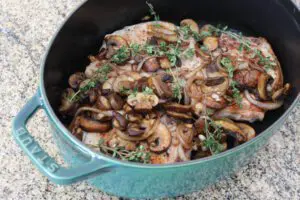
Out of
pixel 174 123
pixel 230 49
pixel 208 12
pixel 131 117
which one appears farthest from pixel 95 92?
pixel 208 12

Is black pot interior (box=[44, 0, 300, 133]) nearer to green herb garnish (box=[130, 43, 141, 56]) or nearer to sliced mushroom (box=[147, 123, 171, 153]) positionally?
green herb garnish (box=[130, 43, 141, 56])

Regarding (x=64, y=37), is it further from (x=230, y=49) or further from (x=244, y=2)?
(x=244, y=2)

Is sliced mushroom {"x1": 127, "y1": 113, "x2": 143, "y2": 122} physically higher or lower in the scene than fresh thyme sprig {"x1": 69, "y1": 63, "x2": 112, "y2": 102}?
lower

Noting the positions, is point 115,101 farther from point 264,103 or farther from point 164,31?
point 264,103

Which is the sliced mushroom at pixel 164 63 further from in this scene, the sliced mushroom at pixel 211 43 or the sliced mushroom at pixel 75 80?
the sliced mushroom at pixel 75 80

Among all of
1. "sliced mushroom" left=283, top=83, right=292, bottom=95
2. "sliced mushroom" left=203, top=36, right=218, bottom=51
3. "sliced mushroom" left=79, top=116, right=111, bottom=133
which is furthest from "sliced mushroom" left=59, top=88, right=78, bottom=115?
"sliced mushroom" left=283, top=83, right=292, bottom=95

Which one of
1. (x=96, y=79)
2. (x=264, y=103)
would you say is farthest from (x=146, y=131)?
(x=264, y=103)
